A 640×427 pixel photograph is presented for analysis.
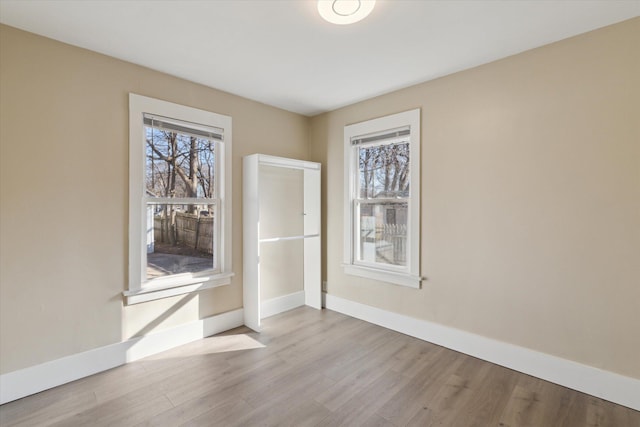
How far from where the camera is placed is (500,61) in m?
2.46

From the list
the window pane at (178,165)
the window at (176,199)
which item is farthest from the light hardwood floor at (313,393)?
the window pane at (178,165)

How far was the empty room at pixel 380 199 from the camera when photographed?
6.35ft

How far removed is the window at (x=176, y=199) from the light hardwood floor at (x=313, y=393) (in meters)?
0.69

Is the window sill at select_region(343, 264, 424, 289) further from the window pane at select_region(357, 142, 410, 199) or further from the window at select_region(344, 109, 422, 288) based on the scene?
the window pane at select_region(357, 142, 410, 199)

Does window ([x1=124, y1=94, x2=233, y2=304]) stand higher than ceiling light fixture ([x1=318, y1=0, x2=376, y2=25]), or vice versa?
ceiling light fixture ([x1=318, y1=0, x2=376, y2=25])

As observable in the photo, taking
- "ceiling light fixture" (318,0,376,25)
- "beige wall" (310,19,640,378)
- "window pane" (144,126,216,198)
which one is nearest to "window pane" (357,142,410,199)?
"beige wall" (310,19,640,378)

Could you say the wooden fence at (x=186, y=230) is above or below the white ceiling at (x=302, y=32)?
below

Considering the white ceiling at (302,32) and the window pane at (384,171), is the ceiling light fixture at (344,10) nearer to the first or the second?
the white ceiling at (302,32)

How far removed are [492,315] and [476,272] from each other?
368mm

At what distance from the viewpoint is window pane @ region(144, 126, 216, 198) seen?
2.67m

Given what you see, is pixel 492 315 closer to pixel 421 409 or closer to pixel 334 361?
pixel 421 409

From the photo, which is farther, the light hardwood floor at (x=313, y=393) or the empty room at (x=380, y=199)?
the empty room at (x=380, y=199)

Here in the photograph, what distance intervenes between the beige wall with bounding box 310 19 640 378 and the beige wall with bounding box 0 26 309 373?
2632mm

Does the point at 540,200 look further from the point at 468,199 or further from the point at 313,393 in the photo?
the point at 313,393
